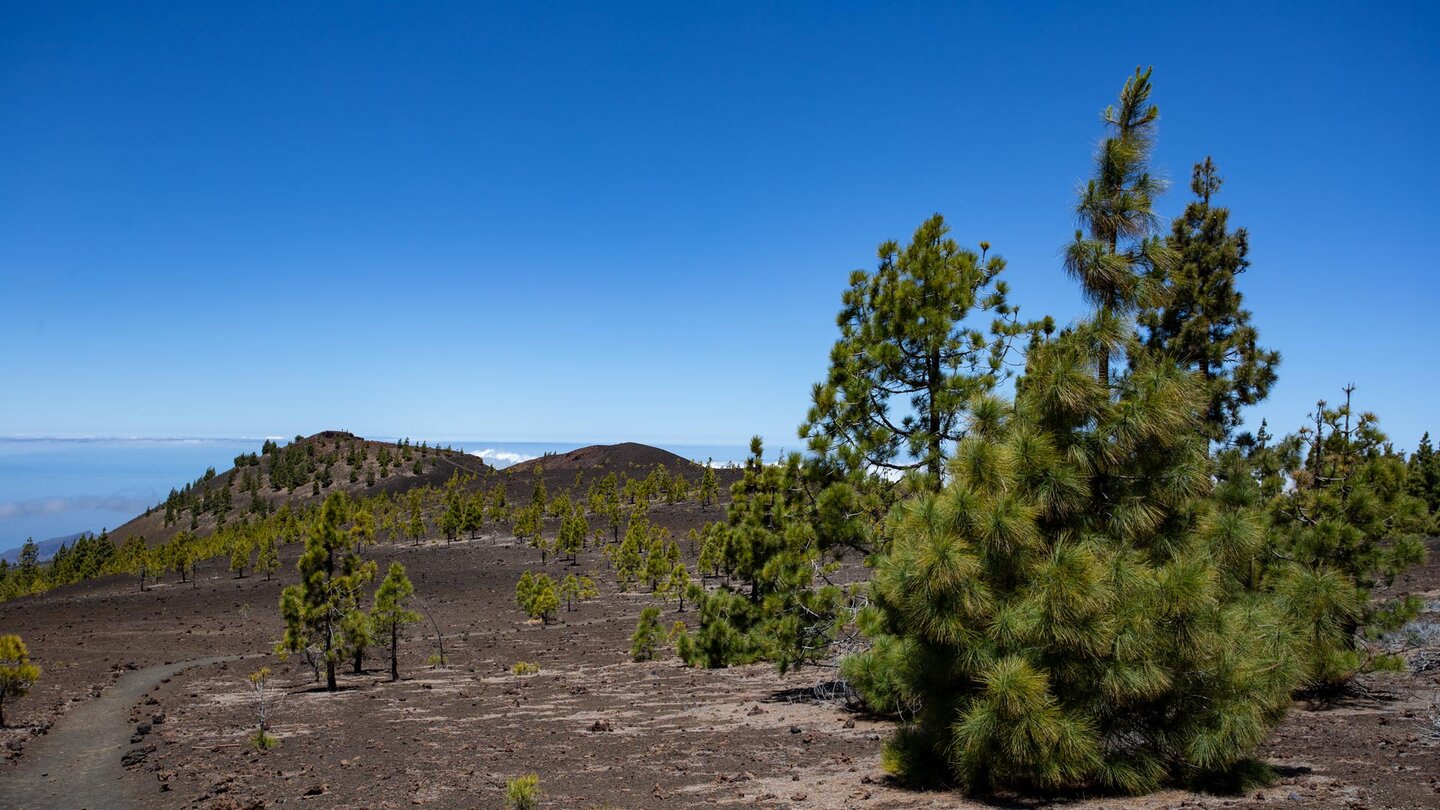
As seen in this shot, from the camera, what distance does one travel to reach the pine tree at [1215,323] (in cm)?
1659

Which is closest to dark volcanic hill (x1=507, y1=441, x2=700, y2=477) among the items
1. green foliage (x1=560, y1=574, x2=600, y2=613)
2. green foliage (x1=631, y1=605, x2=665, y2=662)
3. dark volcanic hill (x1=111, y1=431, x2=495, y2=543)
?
dark volcanic hill (x1=111, y1=431, x2=495, y2=543)

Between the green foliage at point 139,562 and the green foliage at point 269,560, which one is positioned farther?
the green foliage at point 139,562

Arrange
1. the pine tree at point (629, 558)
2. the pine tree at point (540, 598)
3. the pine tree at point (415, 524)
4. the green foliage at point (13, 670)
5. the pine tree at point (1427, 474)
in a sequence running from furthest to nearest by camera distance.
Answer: the pine tree at point (415, 524), the pine tree at point (629, 558), the pine tree at point (1427, 474), the pine tree at point (540, 598), the green foliage at point (13, 670)

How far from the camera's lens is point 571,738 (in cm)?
1411

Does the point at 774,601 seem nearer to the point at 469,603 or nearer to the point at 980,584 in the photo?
the point at 980,584

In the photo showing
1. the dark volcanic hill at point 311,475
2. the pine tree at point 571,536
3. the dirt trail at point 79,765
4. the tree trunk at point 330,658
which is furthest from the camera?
the dark volcanic hill at point 311,475

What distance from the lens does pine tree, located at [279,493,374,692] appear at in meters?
23.1

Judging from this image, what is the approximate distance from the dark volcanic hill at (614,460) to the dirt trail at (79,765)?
94324 millimetres

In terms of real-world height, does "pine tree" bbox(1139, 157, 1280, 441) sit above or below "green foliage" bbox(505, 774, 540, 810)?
above

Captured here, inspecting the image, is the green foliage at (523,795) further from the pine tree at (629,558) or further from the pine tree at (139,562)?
the pine tree at (139,562)

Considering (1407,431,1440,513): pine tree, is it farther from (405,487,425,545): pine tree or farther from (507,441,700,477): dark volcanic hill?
(507,441,700,477): dark volcanic hill

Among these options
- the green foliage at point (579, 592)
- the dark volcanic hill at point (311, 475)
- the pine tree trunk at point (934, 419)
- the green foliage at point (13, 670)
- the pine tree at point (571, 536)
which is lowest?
the green foliage at point (579, 592)

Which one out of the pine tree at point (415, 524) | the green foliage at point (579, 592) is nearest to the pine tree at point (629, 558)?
the green foliage at point (579, 592)

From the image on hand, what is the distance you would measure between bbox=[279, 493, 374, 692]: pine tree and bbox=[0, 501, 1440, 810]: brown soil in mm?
1583
